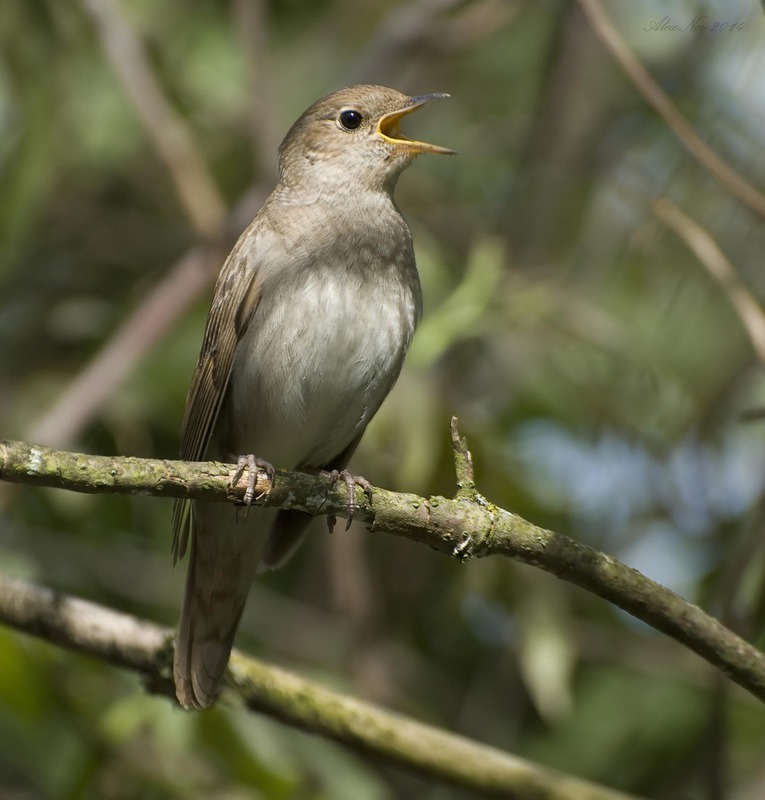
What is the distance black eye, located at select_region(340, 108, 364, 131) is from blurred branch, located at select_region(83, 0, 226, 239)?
1.11 meters

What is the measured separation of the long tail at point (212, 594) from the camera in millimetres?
4211

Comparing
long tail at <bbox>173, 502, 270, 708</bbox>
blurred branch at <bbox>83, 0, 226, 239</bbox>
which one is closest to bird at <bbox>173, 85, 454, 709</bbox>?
long tail at <bbox>173, 502, 270, 708</bbox>

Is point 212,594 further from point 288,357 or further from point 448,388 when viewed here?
point 448,388

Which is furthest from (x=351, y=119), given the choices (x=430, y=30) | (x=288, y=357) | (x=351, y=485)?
(x=351, y=485)

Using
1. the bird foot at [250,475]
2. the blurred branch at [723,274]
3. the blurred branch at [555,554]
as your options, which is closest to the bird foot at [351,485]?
the blurred branch at [555,554]

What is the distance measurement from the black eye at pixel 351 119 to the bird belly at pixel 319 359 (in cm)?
93

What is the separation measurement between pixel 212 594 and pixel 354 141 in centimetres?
201

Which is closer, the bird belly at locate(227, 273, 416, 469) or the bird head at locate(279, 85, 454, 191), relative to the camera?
the bird belly at locate(227, 273, 416, 469)

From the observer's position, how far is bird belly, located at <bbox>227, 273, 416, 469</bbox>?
14.8ft

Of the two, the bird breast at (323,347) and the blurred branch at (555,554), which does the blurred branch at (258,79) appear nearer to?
the bird breast at (323,347)

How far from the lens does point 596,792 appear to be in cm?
398

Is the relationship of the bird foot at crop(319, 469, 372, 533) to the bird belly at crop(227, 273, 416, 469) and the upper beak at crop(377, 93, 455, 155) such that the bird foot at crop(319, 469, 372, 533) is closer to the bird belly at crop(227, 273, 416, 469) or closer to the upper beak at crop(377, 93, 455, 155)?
the bird belly at crop(227, 273, 416, 469)

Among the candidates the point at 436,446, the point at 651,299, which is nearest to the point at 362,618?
the point at 436,446

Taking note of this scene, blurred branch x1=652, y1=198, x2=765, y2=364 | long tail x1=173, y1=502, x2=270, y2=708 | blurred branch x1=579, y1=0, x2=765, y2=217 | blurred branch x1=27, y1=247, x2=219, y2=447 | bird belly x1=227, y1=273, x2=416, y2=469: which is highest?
blurred branch x1=579, y1=0, x2=765, y2=217
